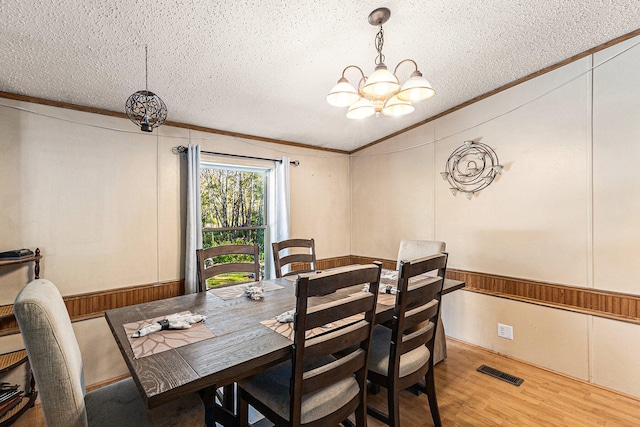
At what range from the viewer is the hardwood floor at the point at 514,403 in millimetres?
2018

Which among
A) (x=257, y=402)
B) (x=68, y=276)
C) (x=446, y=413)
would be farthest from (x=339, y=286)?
(x=68, y=276)

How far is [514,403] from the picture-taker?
220 cm

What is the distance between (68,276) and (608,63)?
15.0 ft

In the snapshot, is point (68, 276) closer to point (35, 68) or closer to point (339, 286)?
point (35, 68)

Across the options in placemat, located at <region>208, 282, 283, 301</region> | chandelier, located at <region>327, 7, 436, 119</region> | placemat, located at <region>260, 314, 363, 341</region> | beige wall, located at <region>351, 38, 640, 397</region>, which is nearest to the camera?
placemat, located at <region>260, 314, 363, 341</region>

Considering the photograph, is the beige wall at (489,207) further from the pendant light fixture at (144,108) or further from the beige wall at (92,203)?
the pendant light fixture at (144,108)

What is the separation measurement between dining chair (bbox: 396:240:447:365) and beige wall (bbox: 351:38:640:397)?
0.55m

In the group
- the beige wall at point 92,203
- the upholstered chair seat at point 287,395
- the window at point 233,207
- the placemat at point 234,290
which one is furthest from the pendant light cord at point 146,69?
the upholstered chair seat at point 287,395

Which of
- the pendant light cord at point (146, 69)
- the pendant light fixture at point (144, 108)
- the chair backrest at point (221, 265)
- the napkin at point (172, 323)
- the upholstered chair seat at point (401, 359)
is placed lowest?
the upholstered chair seat at point (401, 359)

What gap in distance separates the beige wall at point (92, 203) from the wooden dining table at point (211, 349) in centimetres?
103

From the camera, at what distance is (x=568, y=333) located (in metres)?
2.54

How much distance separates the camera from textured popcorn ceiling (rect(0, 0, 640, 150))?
1681 millimetres

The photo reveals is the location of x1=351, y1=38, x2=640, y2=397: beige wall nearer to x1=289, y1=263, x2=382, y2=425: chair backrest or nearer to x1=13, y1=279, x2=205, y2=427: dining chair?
x1=289, y1=263, x2=382, y2=425: chair backrest

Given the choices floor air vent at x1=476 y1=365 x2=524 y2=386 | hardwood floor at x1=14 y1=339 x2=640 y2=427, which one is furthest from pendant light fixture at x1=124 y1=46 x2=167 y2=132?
floor air vent at x1=476 y1=365 x2=524 y2=386
